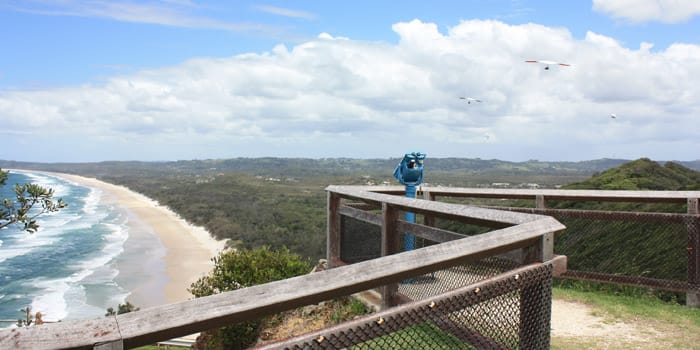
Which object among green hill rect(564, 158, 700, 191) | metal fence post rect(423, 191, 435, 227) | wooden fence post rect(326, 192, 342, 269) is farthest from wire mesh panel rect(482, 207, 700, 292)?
green hill rect(564, 158, 700, 191)

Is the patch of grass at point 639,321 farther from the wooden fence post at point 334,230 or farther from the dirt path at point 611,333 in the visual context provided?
→ the wooden fence post at point 334,230

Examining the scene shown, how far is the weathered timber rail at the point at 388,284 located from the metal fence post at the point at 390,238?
1.32 m

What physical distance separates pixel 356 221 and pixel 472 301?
12.5 feet

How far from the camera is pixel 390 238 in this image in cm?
496

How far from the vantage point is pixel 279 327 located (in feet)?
22.3

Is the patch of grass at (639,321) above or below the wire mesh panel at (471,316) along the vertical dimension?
below

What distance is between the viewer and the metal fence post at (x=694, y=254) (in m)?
5.39

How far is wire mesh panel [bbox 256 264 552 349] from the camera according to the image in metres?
1.83

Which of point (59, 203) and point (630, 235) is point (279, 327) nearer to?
Result: point (630, 235)

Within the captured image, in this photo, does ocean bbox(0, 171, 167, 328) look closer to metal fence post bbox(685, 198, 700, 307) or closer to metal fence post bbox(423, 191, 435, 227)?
metal fence post bbox(423, 191, 435, 227)

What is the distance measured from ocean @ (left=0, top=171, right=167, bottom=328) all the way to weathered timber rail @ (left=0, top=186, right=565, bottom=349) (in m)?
17.3

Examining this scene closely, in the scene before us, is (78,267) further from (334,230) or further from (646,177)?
(334,230)

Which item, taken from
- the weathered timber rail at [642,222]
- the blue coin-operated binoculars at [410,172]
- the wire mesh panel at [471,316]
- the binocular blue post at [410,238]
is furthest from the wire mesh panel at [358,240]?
the wire mesh panel at [471,316]

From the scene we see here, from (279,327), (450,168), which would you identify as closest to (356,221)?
(279,327)
